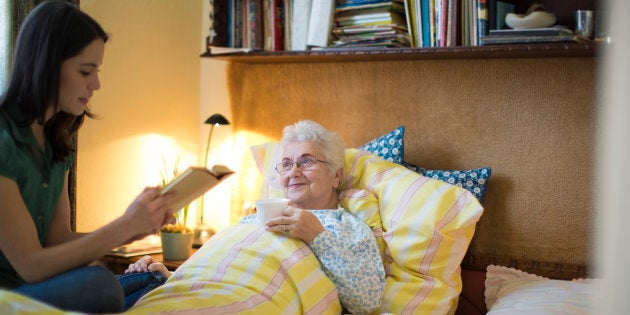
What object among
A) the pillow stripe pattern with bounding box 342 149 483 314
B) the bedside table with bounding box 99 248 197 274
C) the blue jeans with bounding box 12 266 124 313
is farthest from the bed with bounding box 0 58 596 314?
the bedside table with bounding box 99 248 197 274

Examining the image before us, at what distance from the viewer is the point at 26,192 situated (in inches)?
59.8

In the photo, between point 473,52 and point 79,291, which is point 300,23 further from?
point 79,291

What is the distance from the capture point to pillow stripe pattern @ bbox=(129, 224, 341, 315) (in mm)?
1728

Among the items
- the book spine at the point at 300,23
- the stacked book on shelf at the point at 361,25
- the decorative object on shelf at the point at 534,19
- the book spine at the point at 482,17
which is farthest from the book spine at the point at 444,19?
the book spine at the point at 300,23

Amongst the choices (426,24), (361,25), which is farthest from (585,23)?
(361,25)

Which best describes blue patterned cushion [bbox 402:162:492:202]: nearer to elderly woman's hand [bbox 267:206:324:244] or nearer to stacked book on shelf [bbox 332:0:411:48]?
stacked book on shelf [bbox 332:0:411:48]

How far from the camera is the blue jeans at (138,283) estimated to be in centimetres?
184

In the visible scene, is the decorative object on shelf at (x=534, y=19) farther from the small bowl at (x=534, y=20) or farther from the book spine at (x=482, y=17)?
the book spine at (x=482, y=17)

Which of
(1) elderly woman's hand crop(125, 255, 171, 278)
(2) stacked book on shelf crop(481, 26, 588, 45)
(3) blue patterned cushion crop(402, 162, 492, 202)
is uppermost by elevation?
(2) stacked book on shelf crop(481, 26, 588, 45)

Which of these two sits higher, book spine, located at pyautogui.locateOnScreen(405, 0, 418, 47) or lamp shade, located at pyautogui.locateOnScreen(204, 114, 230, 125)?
book spine, located at pyautogui.locateOnScreen(405, 0, 418, 47)

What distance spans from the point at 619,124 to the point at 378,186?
67.2 inches

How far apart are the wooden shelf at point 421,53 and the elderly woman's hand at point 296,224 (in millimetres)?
825

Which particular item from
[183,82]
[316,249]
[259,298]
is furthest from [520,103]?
[183,82]

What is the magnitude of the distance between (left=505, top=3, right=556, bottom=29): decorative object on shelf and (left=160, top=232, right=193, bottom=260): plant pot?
145 centimetres
